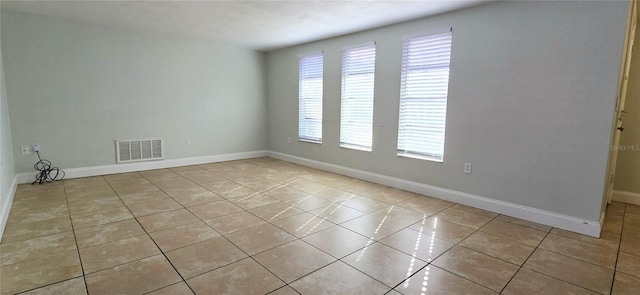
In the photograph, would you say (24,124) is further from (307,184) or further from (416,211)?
(416,211)

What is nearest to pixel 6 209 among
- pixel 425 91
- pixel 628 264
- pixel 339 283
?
pixel 339 283

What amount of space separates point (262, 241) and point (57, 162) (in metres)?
3.94

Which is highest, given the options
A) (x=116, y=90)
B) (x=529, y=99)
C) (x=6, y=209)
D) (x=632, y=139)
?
(x=116, y=90)

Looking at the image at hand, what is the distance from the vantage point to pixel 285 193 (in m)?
4.07

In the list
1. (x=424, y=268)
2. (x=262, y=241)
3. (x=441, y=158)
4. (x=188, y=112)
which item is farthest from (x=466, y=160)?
(x=188, y=112)

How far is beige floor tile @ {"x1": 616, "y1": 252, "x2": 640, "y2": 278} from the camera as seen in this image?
2.21 metres

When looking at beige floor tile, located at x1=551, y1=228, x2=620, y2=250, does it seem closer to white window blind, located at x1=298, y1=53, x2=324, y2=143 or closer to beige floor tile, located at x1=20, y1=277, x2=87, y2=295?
white window blind, located at x1=298, y1=53, x2=324, y2=143

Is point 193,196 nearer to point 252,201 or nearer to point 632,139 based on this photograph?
point 252,201

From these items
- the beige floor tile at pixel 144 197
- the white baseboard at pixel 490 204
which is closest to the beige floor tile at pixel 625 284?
the white baseboard at pixel 490 204

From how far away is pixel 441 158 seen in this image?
3895mm

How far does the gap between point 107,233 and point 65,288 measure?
0.88 metres

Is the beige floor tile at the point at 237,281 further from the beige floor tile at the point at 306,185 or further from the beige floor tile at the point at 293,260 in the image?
the beige floor tile at the point at 306,185

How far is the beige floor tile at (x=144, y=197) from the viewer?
3.62 m

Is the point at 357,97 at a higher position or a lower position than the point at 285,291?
higher
